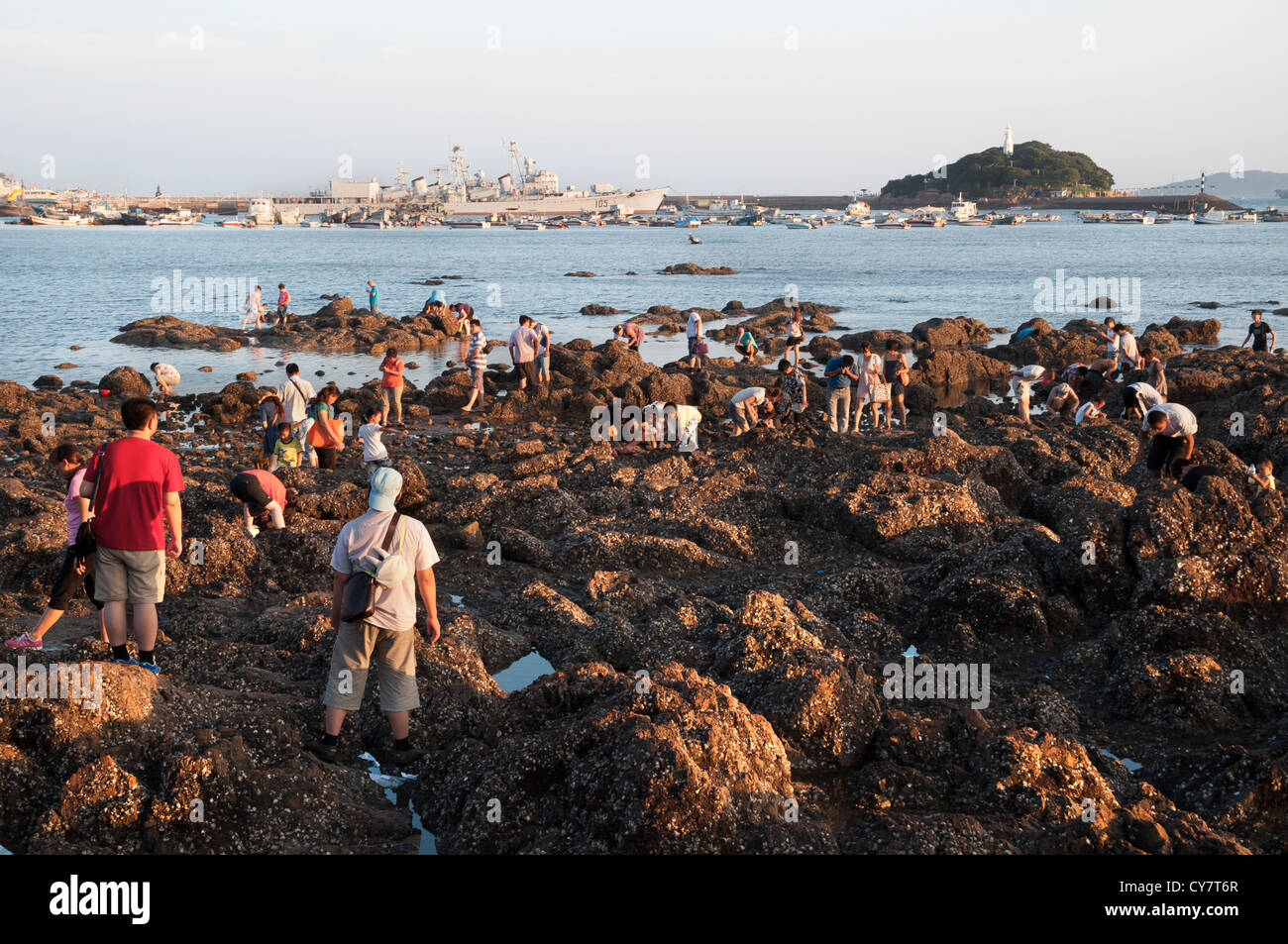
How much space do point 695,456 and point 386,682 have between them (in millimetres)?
9627

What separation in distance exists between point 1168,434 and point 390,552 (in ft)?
32.8

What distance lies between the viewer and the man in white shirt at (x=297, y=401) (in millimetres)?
15461

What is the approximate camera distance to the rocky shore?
5.98 meters

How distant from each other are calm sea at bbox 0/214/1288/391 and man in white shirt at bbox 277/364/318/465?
12111 millimetres

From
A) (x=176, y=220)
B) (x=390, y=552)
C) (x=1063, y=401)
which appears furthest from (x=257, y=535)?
(x=176, y=220)

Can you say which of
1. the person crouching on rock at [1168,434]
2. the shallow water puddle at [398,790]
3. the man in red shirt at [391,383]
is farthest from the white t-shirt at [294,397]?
the person crouching on rock at [1168,434]

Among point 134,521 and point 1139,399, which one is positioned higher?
point 1139,399

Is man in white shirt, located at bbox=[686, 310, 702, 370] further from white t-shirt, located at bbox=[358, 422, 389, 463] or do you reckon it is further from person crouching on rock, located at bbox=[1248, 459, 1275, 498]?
person crouching on rock, located at bbox=[1248, 459, 1275, 498]

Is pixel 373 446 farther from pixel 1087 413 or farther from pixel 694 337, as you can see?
pixel 694 337

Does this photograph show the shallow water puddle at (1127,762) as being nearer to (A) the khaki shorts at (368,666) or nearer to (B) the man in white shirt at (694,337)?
(A) the khaki shorts at (368,666)

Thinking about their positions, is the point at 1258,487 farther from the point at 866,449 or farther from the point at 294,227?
the point at 294,227

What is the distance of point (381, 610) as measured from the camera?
264 inches

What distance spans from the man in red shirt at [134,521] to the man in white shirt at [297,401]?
7777mm

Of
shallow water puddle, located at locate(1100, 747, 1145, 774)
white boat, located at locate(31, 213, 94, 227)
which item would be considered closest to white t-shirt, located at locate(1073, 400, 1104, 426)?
shallow water puddle, located at locate(1100, 747, 1145, 774)
